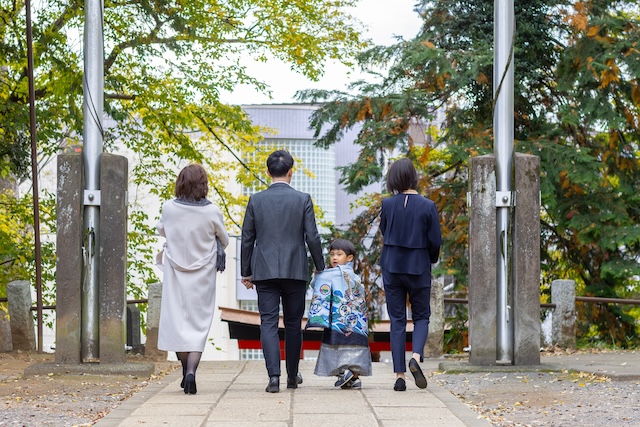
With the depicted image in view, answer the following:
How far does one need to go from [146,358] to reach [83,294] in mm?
3311

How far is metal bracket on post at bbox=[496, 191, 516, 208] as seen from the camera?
31.1 ft

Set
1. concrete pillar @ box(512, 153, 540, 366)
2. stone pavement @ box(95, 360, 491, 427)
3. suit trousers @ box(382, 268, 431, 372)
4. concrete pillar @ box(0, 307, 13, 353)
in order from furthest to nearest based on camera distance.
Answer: concrete pillar @ box(0, 307, 13, 353) < concrete pillar @ box(512, 153, 540, 366) < suit trousers @ box(382, 268, 431, 372) < stone pavement @ box(95, 360, 491, 427)

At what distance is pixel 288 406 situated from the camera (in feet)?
22.4

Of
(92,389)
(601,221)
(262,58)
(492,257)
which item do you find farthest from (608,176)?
(92,389)

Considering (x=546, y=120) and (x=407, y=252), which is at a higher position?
(x=546, y=120)

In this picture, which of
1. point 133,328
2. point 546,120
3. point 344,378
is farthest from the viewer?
point 546,120

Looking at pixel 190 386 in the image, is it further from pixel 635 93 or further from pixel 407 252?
pixel 635 93

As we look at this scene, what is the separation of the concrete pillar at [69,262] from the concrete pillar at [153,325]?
10.2ft

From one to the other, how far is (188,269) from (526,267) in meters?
3.28

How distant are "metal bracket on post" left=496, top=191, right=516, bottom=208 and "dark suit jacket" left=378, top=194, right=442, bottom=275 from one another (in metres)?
1.52

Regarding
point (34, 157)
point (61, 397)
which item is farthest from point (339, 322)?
point (34, 157)

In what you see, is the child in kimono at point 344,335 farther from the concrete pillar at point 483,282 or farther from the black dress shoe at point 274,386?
the concrete pillar at point 483,282

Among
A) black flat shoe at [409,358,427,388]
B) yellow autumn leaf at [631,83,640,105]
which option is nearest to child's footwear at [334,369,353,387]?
black flat shoe at [409,358,427,388]

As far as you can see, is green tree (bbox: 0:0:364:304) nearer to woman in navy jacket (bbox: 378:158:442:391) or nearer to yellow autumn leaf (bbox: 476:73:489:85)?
yellow autumn leaf (bbox: 476:73:489:85)
